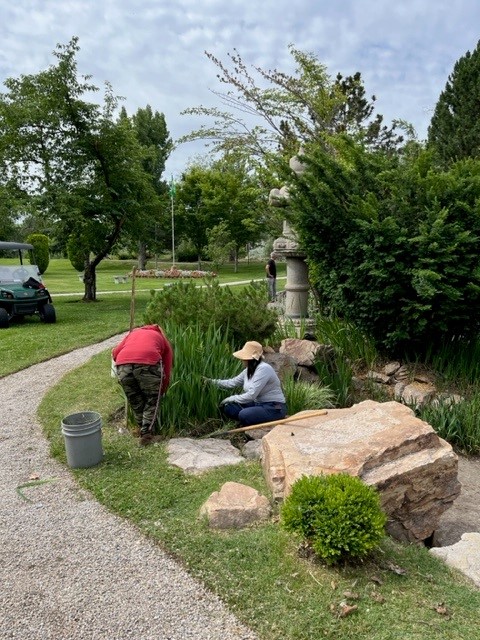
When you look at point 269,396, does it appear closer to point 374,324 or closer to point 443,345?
point 374,324

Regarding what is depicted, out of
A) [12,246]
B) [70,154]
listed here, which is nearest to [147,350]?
[12,246]

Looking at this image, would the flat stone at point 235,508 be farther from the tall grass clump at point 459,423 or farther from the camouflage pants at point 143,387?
the tall grass clump at point 459,423

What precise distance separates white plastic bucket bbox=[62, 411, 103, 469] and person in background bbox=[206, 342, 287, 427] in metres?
1.33

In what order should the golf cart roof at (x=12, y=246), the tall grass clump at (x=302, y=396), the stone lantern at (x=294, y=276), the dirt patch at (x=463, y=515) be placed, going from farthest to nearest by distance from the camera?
1. the golf cart roof at (x=12, y=246)
2. the stone lantern at (x=294, y=276)
3. the tall grass clump at (x=302, y=396)
4. the dirt patch at (x=463, y=515)

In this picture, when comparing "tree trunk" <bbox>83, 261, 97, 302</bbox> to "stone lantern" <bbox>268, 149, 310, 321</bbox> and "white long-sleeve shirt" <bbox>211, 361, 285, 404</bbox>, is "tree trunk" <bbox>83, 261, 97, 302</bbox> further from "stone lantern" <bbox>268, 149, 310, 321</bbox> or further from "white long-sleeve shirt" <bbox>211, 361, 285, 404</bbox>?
"white long-sleeve shirt" <bbox>211, 361, 285, 404</bbox>

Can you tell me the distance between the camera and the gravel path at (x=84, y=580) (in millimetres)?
2410

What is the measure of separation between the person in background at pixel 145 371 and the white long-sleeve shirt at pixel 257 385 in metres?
0.69

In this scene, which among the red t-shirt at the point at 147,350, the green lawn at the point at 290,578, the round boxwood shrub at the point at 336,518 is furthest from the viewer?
the red t-shirt at the point at 147,350

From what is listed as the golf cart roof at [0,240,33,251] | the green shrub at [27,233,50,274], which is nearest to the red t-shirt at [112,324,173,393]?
the golf cart roof at [0,240,33,251]

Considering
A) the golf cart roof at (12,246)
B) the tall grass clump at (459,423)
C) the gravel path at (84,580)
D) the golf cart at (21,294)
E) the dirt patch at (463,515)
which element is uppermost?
the golf cart roof at (12,246)

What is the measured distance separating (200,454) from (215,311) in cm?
229

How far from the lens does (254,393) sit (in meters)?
4.91

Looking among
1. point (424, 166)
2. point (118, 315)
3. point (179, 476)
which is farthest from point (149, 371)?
point (118, 315)

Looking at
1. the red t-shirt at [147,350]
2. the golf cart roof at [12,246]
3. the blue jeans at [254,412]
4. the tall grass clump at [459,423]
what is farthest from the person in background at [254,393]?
the golf cart roof at [12,246]
